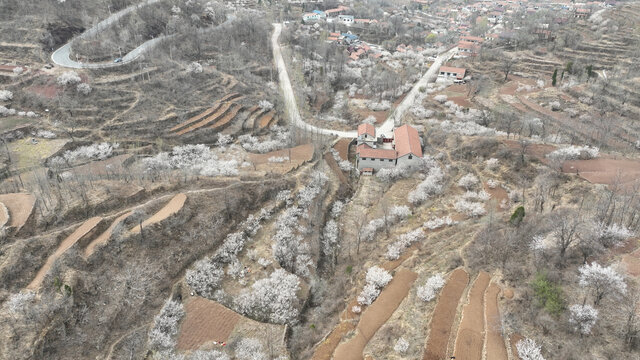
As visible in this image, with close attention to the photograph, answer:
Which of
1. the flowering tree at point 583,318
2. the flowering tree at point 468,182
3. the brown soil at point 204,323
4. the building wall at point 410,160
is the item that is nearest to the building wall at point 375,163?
the building wall at point 410,160

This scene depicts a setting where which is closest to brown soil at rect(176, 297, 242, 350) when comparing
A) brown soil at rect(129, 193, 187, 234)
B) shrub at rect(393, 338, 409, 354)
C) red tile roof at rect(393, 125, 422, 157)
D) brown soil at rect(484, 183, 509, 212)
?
brown soil at rect(129, 193, 187, 234)

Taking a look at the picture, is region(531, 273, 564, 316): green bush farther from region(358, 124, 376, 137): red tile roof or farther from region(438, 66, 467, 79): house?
region(438, 66, 467, 79): house

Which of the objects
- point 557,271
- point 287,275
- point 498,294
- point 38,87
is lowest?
point 287,275

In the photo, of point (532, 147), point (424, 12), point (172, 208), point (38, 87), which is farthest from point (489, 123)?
point (424, 12)

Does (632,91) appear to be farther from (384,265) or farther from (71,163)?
(71,163)

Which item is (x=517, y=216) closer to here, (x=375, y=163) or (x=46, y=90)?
(x=375, y=163)

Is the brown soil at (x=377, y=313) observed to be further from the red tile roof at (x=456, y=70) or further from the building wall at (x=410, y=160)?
the red tile roof at (x=456, y=70)

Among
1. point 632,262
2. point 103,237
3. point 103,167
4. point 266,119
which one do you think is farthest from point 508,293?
point 266,119
